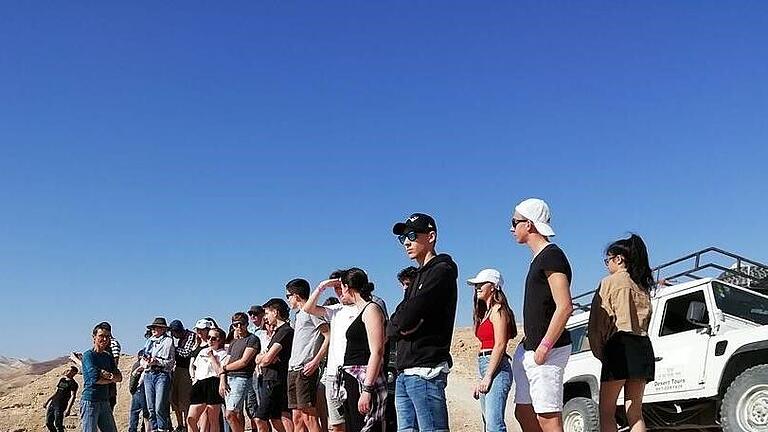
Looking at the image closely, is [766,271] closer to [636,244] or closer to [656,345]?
[656,345]

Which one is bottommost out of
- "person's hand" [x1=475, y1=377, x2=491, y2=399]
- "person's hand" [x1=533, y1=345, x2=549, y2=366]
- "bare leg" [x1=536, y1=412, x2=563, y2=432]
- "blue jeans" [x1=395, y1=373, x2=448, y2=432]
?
"bare leg" [x1=536, y1=412, x2=563, y2=432]

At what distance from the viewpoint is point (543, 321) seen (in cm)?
511

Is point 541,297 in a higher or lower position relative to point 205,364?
lower

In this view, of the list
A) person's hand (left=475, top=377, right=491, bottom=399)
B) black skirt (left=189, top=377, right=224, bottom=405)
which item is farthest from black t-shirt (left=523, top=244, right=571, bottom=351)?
black skirt (left=189, top=377, right=224, bottom=405)

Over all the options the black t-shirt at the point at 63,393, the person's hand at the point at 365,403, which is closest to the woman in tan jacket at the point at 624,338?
the person's hand at the point at 365,403

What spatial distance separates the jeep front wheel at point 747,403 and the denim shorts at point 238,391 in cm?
529

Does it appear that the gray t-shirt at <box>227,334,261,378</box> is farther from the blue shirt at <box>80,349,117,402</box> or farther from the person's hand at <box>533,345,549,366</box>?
the person's hand at <box>533,345,549,366</box>

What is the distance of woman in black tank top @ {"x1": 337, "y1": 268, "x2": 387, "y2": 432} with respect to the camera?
5773 millimetres

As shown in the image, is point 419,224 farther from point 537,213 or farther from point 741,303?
point 741,303

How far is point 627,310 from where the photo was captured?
573cm

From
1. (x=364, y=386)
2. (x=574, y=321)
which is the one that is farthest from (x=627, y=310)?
(x=574, y=321)

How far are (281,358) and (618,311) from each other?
4.16m

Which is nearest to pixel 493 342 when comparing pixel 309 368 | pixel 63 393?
pixel 309 368

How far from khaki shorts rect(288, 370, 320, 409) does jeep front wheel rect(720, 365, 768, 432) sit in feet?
13.5
